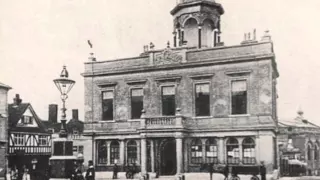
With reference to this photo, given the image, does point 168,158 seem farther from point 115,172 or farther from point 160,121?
point 115,172

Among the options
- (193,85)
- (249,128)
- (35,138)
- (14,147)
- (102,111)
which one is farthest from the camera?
(35,138)

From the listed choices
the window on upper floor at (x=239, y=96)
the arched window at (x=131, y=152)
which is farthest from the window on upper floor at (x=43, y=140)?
the window on upper floor at (x=239, y=96)

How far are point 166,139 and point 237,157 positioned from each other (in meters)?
4.22

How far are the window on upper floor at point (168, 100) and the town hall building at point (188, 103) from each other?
0.06 metres

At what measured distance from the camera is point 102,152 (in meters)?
29.9

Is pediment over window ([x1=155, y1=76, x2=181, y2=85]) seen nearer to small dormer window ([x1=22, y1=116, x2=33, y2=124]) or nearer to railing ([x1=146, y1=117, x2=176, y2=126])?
railing ([x1=146, y1=117, x2=176, y2=126])

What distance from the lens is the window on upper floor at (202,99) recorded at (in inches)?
1072

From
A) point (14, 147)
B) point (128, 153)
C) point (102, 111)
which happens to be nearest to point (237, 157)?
point (128, 153)

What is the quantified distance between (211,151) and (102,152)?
7415 mm

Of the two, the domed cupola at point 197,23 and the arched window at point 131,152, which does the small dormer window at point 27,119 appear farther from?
the domed cupola at point 197,23

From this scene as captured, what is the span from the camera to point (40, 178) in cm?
2619

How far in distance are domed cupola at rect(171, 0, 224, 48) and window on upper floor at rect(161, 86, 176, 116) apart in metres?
3.30

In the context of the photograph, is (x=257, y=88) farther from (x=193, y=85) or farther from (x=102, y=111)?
(x=102, y=111)

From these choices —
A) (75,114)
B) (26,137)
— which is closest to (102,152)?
(26,137)
